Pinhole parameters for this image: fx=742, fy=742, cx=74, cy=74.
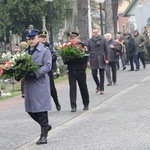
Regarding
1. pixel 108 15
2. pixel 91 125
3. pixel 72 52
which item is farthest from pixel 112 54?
pixel 108 15

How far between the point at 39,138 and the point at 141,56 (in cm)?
2095

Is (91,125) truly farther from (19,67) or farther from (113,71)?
(113,71)

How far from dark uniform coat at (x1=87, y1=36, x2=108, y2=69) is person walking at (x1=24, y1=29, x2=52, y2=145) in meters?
8.00

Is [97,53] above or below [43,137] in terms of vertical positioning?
above

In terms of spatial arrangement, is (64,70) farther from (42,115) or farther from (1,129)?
(42,115)

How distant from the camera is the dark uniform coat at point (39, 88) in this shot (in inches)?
482

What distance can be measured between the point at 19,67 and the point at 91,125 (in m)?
2.74

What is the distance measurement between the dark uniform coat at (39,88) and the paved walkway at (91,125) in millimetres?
657

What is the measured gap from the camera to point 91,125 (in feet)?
47.2

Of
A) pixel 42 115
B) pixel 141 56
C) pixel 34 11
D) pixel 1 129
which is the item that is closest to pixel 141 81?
pixel 141 56

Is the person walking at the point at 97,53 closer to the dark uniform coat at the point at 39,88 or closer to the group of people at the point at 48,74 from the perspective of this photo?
the group of people at the point at 48,74

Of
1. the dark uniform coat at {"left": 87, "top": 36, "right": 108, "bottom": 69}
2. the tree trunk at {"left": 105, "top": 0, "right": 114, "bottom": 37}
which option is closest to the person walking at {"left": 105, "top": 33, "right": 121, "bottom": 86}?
the dark uniform coat at {"left": 87, "top": 36, "right": 108, "bottom": 69}

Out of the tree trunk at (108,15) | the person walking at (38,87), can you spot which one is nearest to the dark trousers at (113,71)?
the person walking at (38,87)

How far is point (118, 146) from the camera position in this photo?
11.7 m
